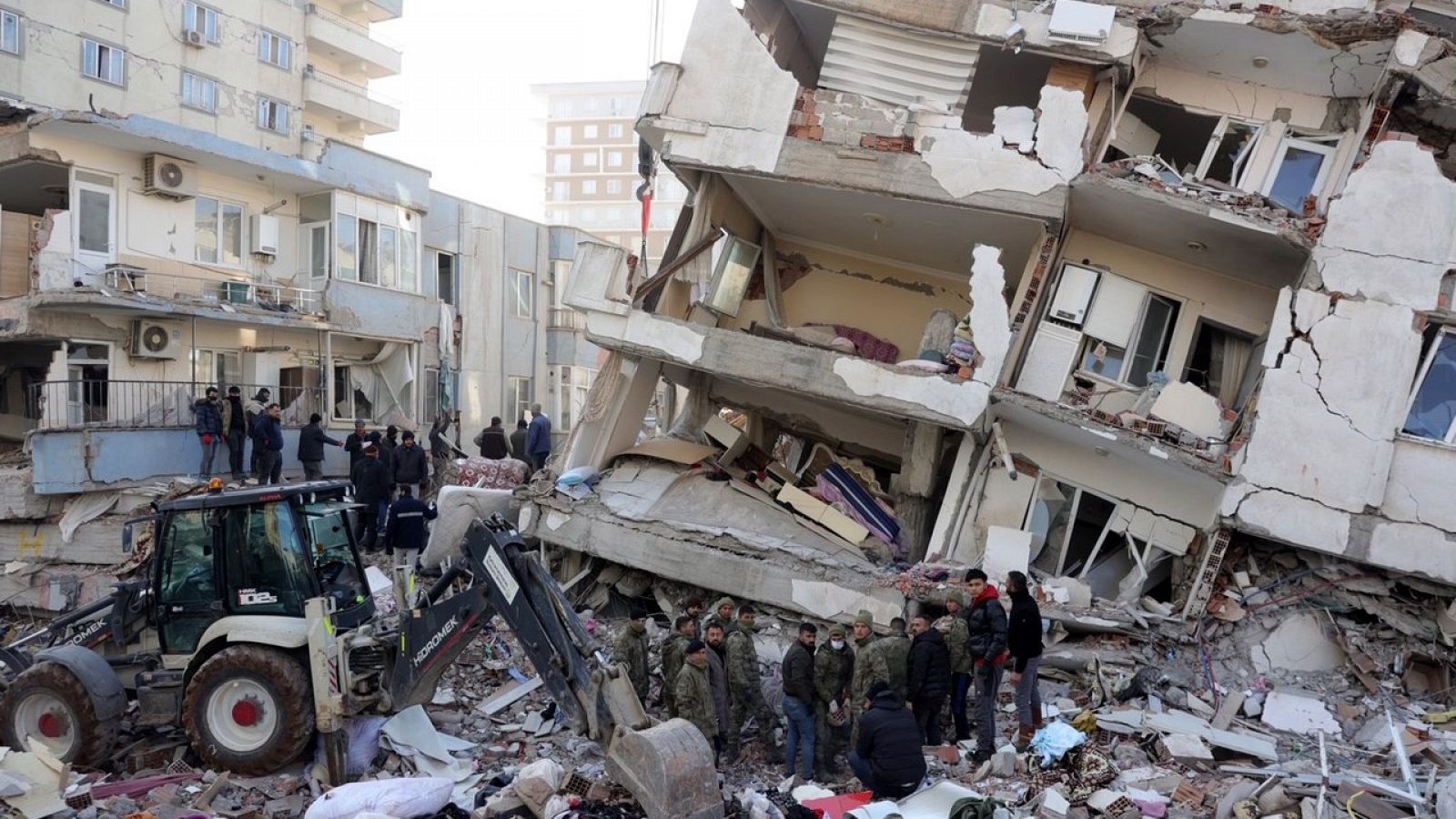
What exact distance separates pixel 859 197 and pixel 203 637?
947 cm

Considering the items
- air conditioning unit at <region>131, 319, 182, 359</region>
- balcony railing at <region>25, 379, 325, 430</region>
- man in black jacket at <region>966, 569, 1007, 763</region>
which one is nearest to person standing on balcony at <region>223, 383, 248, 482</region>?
balcony railing at <region>25, 379, 325, 430</region>

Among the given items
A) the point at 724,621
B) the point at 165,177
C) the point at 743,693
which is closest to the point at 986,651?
the point at 743,693

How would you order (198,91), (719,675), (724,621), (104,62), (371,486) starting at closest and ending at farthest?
(719,675) → (724,621) → (371,486) → (104,62) → (198,91)

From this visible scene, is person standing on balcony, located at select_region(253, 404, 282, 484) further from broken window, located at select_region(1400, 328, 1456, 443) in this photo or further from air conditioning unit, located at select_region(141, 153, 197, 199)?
broken window, located at select_region(1400, 328, 1456, 443)

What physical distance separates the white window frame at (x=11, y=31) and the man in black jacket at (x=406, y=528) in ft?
56.9

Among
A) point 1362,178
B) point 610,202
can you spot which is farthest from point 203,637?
point 610,202

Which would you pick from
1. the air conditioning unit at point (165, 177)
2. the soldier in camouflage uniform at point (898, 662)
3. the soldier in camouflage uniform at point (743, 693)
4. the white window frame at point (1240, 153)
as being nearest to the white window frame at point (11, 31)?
the air conditioning unit at point (165, 177)

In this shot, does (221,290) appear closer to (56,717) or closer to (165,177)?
(165,177)

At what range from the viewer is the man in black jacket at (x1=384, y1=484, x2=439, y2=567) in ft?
44.4

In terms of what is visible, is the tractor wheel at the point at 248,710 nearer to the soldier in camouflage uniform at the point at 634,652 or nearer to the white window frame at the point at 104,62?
the soldier in camouflage uniform at the point at 634,652

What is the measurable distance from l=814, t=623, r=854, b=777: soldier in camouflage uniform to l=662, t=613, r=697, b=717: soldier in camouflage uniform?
3.79 ft

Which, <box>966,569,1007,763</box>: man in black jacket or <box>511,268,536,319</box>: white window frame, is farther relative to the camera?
<box>511,268,536,319</box>: white window frame

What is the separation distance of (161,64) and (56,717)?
23519mm

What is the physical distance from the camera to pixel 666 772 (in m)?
6.93
